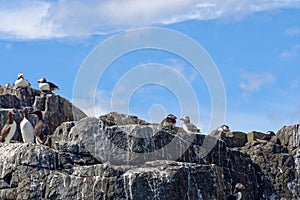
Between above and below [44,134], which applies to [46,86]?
above

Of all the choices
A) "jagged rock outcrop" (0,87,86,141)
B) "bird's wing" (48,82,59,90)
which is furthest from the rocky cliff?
"bird's wing" (48,82,59,90)

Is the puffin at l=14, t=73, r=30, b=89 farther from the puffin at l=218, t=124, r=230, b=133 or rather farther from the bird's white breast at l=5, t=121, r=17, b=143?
the puffin at l=218, t=124, r=230, b=133

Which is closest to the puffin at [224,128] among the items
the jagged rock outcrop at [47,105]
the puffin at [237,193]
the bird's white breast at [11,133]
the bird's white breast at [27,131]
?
the jagged rock outcrop at [47,105]

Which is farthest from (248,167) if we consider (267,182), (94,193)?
(94,193)

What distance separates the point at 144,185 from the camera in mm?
24172

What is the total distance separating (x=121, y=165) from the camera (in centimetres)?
2544

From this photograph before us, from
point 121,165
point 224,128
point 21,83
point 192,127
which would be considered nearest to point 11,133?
point 121,165

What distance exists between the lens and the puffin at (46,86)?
35.6 metres

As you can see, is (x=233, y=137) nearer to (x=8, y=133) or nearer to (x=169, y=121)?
(x=169, y=121)

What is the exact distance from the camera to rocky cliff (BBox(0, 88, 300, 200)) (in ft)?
79.4

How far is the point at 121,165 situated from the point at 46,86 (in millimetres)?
11361

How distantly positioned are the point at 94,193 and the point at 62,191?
3.41 feet

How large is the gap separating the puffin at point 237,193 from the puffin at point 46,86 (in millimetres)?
11132

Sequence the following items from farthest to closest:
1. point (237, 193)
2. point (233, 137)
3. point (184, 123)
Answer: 1. point (184, 123)
2. point (233, 137)
3. point (237, 193)
